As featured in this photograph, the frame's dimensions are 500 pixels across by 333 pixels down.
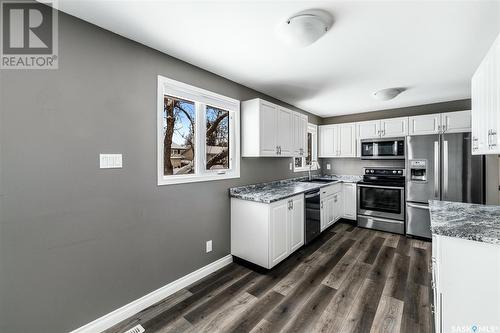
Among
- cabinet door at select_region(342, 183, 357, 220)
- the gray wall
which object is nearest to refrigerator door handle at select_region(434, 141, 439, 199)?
cabinet door at select_region(342, 183, 357, 220)

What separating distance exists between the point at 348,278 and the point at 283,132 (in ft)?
7.02

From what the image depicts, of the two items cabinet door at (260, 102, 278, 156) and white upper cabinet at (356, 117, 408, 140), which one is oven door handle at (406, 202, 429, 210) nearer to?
white upper cabinet at (356, 117, 408, 140)

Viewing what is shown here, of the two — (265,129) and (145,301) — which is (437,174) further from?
(145,301)

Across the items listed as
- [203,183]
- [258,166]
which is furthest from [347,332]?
[258,166]

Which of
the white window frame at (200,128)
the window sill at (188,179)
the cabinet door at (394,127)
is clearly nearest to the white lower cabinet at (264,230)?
the window sill at (188,179)

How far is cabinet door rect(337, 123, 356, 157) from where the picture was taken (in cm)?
477

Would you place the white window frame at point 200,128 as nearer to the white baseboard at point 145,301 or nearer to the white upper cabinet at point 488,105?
the white baseboard at point 145,301

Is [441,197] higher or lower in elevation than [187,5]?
lower

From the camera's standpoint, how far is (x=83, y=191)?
5.55ft

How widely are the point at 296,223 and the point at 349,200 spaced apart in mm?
2067

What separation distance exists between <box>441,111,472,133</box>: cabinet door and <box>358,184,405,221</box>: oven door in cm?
134

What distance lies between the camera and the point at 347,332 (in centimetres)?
173

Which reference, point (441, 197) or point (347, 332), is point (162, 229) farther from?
point (441, 197)

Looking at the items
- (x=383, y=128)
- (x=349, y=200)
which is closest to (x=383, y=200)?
(x=349, y=200)
